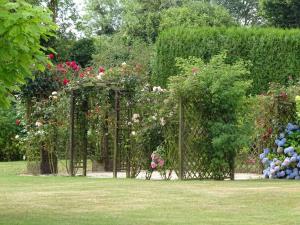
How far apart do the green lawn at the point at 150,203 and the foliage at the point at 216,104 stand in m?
1.30

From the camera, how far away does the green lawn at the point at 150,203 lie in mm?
8484

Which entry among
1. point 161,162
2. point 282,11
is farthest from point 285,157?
point 282,11

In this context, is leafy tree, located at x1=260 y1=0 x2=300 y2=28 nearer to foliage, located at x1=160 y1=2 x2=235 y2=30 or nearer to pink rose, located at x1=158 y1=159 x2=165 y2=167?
foliage, located at x1=160 y1=2 x2=235 y2=30

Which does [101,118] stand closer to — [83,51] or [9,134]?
[9,134]

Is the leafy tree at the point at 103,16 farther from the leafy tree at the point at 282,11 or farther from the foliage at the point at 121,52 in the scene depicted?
the leafy tree at the point at 282,11

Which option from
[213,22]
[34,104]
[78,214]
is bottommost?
[78,214]

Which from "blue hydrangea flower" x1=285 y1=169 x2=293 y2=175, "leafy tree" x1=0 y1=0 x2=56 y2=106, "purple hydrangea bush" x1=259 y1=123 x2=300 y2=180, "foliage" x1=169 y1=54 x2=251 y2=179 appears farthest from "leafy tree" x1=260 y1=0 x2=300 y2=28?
"leafy tree" x1=0 y1=0 x2=56 y2=106

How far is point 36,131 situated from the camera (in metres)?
17.5

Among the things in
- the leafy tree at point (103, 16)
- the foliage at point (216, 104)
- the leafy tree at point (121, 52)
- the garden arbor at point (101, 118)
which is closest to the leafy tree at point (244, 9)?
the leafy tree at point (103, 16)

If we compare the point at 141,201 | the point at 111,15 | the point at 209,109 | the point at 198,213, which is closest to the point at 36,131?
the point at 209,109

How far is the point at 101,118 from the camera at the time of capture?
57.8 ft

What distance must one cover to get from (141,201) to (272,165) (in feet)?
18.4

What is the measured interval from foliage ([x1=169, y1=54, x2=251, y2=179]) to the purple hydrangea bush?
3.53ft

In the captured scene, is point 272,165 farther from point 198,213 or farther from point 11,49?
point 11,49
